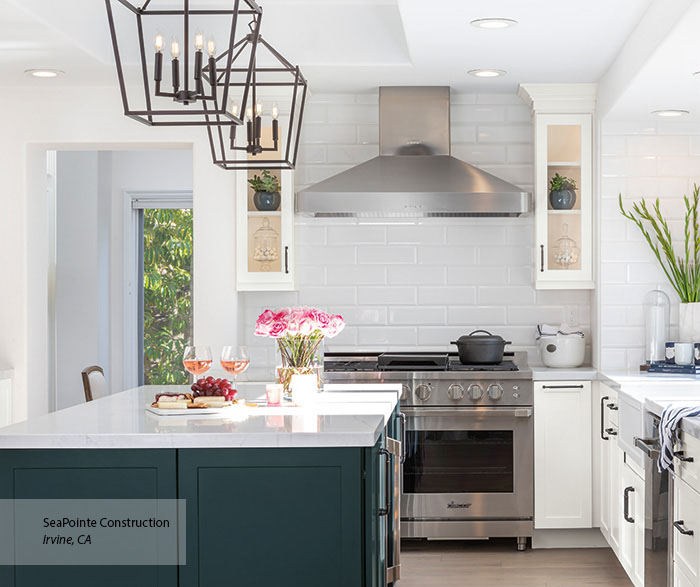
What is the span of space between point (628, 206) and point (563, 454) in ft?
4.52

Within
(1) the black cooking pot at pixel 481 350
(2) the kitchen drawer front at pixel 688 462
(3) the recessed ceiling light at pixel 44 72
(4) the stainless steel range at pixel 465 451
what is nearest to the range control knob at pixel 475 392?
(4) the stainless steel range at pixel 465 451

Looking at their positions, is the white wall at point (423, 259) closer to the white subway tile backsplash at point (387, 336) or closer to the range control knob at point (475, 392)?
the white subway tile backsplash at point (387, 336)

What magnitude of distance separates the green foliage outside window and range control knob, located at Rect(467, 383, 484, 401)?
3.38 metres

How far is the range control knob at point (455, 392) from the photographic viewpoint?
465 centimetres

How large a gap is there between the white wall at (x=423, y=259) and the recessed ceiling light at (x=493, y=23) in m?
1.43

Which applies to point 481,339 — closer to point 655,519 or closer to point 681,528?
point 655,519

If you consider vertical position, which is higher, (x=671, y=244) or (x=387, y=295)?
(x=671, y=244)

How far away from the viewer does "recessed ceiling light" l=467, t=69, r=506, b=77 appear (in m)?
4.64

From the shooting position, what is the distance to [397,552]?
344 centimetres

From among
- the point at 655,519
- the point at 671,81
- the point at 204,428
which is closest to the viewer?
the point at 204,428

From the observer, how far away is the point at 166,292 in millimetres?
7469

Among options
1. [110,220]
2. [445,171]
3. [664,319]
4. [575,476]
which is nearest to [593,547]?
[575,476]

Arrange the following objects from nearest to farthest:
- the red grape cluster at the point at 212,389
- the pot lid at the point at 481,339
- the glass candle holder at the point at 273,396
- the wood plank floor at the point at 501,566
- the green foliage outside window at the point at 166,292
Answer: the red grape cluster at the point at 212,389
the glass candle holder at the point at 273,396
the wood plank floor at the point at 501,566
the pot lid at the point at 481,339
the green foliage outside window at the point at 166,292

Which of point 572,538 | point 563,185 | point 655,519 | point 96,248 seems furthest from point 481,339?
point 96,248
